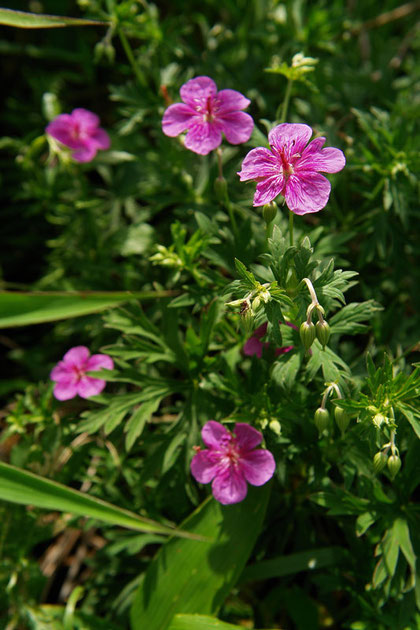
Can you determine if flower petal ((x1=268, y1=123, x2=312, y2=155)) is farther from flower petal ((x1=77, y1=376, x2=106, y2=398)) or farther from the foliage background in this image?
flower petal ((x1=77, y1=376, x2=106, y2=398))

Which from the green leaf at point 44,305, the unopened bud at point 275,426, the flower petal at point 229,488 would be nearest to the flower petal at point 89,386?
the green leaf at point 44,305

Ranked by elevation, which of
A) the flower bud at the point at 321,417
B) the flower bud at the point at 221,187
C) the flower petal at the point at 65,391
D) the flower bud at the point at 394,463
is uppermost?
the flower bud at the point at 221,187

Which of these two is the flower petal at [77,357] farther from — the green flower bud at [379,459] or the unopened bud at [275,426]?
the green flower bud at [379,459]

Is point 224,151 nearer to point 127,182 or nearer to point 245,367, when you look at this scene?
point 127,182

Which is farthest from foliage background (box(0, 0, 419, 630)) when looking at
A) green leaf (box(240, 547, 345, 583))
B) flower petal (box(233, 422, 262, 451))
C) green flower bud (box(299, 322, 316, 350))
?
green flower bud (box(299, 322, 316, 350))

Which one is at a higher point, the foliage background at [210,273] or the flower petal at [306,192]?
the flower petal at [306,192]

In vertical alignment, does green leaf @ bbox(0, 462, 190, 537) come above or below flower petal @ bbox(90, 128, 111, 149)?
below
